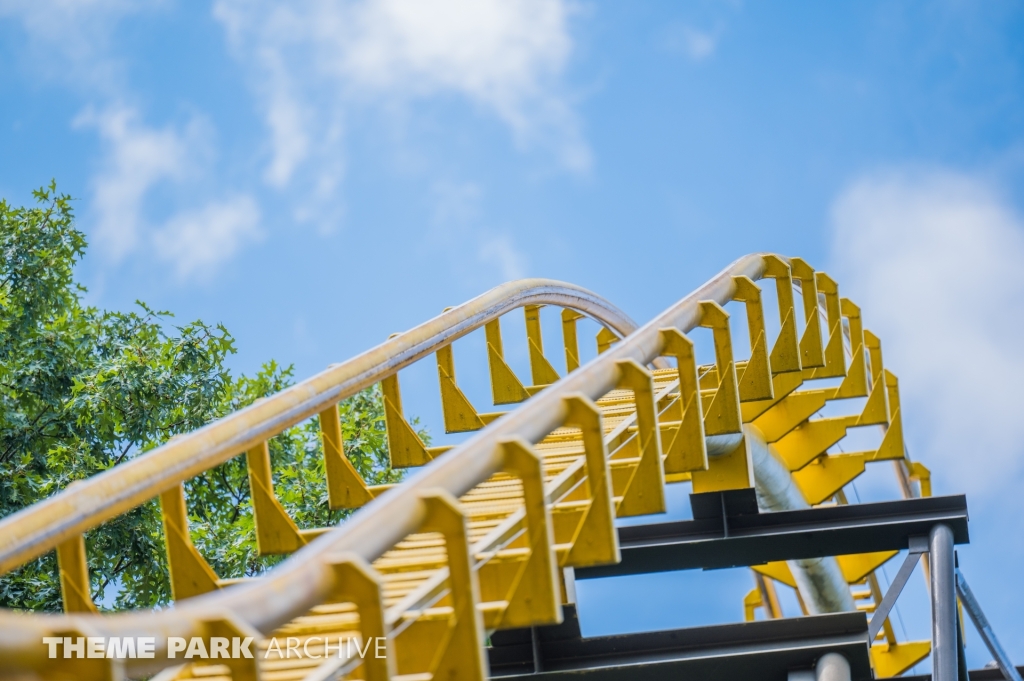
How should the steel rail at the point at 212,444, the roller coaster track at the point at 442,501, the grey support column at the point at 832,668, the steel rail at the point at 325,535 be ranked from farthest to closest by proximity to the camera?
1. the grey support column at the point at 832,668
2. the steel rail at the point at 212,444
3. the roller coaster track at the point at 442,501
4. the steel rail at the point at 325,535

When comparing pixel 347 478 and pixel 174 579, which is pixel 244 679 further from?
pixel 347 478

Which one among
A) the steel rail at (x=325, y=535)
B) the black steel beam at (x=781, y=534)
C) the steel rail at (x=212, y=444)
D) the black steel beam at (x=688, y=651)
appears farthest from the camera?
the black steel beam at (x=781, y=534)

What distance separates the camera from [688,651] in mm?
6266

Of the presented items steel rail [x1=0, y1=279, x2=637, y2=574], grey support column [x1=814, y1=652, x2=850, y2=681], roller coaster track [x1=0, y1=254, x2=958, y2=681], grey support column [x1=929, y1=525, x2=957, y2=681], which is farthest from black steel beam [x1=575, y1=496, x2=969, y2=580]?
steel rail [x1=0, y1=279, x2=637, y2=574]

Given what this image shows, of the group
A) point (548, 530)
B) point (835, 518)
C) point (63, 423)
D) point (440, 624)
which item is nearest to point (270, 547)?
point (440, 624)

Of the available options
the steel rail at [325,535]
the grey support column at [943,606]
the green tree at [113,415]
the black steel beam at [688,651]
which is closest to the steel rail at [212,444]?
the steel rail at [325,535]

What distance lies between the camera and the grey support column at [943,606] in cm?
581

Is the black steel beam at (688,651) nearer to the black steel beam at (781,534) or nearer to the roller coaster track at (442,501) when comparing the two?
the roller coaster track at (442,501)

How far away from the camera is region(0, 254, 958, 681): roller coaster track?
2936 millimetres

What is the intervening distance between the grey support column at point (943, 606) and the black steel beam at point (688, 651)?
0.32 metres

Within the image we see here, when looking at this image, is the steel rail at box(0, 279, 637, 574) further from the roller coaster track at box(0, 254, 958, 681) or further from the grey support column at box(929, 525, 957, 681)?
the grey support column at box(929, 525, 957, 681)

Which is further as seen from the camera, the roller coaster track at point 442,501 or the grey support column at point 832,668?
the grey support column at point 832,668

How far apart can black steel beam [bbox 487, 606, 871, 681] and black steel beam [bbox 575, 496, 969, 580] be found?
35.5 inches

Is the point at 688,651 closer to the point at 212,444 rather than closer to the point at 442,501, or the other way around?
the point at 212,444
